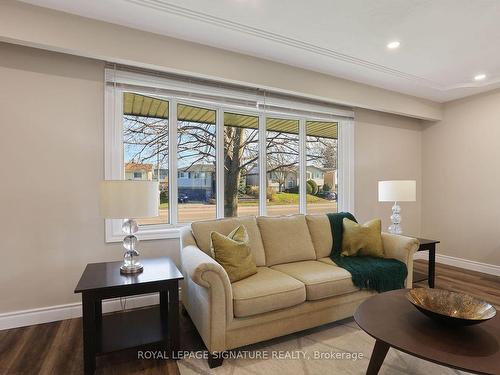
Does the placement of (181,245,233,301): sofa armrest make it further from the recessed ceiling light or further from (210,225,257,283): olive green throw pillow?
the recessed ceiling light

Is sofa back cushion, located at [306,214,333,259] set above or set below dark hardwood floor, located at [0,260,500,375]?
above

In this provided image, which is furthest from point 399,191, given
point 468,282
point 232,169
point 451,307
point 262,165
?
point 232,169

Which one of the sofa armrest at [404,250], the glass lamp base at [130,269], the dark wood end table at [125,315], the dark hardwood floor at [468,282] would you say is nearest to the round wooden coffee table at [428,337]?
the sofa armrest at [404,250]

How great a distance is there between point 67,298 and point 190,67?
7.99 feet

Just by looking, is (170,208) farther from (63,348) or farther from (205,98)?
(63,348)

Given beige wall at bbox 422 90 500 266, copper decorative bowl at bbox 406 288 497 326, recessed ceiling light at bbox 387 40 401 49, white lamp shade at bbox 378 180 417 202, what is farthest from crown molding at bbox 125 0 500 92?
copper decorative bowl at bbox 406 288 497 326

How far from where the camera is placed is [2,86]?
2.36 m

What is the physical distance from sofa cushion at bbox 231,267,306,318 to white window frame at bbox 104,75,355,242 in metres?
1.21

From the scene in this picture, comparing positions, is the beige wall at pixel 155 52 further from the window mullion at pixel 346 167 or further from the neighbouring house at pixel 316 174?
the neighbouring house at pixel 316 174

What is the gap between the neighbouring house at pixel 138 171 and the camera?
2.96 metres

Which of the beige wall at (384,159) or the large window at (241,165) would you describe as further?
the beige wall at (384,159)

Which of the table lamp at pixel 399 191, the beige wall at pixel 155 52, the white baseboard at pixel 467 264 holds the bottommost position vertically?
the white baseboard at pixel 467 264

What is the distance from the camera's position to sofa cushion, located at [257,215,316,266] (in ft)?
9.23

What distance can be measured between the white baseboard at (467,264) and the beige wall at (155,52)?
9.19ft
